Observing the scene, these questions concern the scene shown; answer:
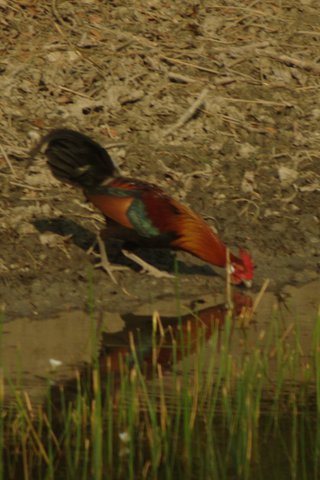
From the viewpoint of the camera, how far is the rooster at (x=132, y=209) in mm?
9852

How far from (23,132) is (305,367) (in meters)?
4.82

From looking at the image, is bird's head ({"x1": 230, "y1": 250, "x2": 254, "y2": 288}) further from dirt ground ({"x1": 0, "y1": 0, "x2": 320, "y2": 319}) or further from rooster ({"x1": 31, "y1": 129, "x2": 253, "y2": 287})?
dirt ground ({"x1": 0, "y1": 0, "x2": 320, "y2": 319})

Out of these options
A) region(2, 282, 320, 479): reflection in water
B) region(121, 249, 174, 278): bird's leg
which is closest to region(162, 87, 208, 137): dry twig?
region(121, 249, 174, 278): bird's leg

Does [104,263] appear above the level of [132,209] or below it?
below

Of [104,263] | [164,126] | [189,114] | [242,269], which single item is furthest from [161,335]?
[189,114]

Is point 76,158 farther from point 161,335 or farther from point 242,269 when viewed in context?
point 161,335

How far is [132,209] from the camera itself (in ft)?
32.2

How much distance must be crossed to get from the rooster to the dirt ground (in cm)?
40

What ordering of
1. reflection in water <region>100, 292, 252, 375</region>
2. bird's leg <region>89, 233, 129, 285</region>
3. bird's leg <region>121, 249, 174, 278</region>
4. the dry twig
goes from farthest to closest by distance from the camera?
the dry twig → bird's leg <region>121, 249, 174, 278</region> → bird's leg <region>89, 233, 129, 285</region> → reflection in water <region>100, 292, 252, 375</region>

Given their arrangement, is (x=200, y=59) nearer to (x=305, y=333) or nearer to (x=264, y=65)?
(x=264, y=65)

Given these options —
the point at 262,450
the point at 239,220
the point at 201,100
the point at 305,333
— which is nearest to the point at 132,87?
the point at 201,100

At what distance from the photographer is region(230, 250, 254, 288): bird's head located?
32.4 ft

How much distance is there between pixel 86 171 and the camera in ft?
33.2

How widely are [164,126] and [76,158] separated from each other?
9.01 feet
